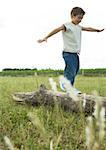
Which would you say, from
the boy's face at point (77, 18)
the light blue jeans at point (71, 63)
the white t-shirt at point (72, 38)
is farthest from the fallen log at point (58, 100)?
the boy's face at point (77, 18)

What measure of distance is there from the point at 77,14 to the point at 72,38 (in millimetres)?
558

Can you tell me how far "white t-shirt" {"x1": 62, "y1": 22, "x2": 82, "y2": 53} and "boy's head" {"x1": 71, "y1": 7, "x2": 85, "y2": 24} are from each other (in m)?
0.12

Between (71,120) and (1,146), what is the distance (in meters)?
1.37

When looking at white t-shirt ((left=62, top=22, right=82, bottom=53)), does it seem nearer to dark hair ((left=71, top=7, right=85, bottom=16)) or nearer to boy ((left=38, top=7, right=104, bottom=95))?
boy ((left=38, top=7, right=104, bottom=95))

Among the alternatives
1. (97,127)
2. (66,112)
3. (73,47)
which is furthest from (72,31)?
(97,127)

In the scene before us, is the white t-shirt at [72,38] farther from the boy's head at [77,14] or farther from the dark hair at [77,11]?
the dark hair at [77,11]

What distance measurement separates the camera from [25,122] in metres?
5.36

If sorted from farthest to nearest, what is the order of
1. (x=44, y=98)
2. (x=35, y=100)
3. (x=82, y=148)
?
(x=35, y=100) < (x=44, y=98) < (x=82, y=148)

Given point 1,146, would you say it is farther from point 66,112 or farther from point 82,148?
point 66,112

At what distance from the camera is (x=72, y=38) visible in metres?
8.27

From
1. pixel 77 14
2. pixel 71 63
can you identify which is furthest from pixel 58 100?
pixel 77 14

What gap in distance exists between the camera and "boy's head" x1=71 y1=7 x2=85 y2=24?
788 centimetres

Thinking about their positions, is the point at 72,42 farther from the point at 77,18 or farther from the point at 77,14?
the point at 77,14

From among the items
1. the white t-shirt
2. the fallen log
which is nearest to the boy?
the white t-shirt
